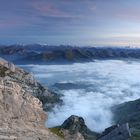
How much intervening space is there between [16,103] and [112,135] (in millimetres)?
32462

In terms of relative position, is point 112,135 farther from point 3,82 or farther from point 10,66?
point 10,66

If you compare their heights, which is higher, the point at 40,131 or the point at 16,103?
the point at 16,103

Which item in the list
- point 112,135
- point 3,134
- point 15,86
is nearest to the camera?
point 3,134

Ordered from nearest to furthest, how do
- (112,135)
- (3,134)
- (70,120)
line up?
(3,134), (112,135), (70,120)

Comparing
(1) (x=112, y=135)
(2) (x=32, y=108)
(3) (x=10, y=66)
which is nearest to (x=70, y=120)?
(1) (x=112, y=135)

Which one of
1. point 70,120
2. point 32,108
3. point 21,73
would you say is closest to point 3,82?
point 32,108

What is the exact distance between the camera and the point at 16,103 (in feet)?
120

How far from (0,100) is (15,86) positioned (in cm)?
237

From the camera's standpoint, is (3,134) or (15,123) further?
(15,123)

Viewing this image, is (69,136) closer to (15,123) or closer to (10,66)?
(15,123)

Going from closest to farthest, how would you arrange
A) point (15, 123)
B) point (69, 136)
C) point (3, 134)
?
point (3, 134) → point (15, 123) → point (69, 136)

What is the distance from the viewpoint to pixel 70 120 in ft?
308

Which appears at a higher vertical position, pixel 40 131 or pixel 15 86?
pixel 15 86

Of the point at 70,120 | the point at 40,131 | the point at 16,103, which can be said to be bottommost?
the point at 70,120
